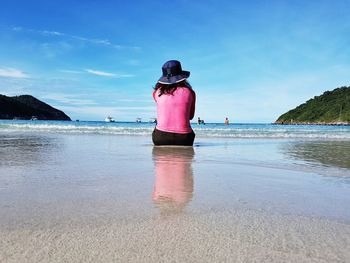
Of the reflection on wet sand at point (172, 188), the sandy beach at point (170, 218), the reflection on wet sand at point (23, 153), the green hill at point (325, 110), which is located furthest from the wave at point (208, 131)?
the green hill at point (325, 110)

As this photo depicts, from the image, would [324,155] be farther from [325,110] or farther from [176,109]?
[325,110]

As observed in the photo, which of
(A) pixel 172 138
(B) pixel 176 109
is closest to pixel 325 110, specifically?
(A) pixel 172 138

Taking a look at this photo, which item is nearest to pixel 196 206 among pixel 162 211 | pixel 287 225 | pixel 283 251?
pixel 162 211

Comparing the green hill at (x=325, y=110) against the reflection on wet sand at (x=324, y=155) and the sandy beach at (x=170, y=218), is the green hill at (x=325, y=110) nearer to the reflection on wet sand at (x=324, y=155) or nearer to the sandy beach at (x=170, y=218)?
the reflection on wet sand at (x=324, y=155)

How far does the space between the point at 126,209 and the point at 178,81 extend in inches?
218

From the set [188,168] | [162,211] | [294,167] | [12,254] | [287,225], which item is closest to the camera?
[12,254]

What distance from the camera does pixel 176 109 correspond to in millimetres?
7734

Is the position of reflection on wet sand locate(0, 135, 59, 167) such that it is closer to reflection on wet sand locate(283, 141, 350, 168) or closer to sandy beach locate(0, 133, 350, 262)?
sandy beach locate(0, 133, 350, 262)

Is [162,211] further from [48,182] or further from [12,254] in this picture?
[48,182]

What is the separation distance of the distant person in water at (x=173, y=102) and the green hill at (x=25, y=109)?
10883 centimetres

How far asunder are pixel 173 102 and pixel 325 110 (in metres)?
129

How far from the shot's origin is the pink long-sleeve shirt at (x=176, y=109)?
7.66 metres

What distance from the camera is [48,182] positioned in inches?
127

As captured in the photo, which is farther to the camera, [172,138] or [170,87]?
[172,138]
